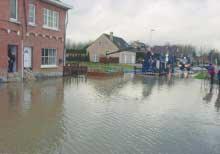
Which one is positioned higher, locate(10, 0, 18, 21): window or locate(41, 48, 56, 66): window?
locate(10, 0, 18, 21): window

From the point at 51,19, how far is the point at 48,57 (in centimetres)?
310

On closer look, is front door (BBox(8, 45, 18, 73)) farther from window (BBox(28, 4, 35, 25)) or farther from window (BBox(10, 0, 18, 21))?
window (BBox(28, 4, 35, 25))

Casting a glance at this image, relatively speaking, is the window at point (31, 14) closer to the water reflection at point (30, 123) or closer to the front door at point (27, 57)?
the front door at point (27, 57)

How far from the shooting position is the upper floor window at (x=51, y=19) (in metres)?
23.4

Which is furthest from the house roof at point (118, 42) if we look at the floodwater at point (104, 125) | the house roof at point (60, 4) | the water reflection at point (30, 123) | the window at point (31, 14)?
the water reflection at point (30, 123)

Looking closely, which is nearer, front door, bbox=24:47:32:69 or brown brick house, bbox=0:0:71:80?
brown brick house, bbox=0:0:71:80

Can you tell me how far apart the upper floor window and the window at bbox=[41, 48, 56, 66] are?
1951mm

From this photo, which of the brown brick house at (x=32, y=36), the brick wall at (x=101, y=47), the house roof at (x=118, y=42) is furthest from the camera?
the house roof at (x=118, y=42)

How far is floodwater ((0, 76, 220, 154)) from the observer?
6973 millimetres

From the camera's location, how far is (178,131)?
8789 mm

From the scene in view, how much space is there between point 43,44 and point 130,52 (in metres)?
47.2

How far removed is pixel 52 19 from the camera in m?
24.3

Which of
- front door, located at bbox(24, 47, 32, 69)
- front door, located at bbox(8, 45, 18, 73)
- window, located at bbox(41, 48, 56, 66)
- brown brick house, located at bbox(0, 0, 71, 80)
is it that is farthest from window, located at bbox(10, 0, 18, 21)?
window, located at bbox(41, 48, 56, 66)

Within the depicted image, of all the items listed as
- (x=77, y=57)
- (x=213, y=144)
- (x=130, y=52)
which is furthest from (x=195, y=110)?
(x=130, y=52)
